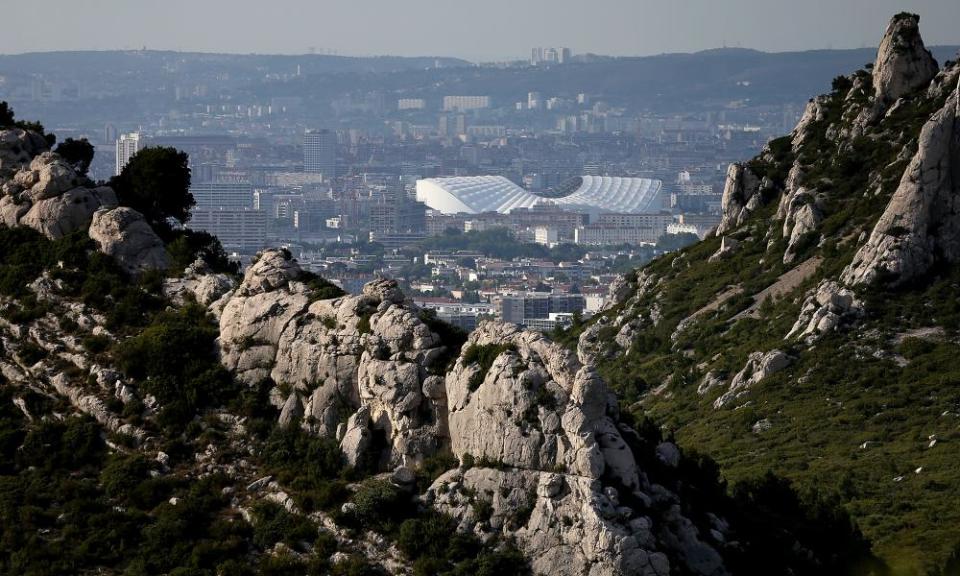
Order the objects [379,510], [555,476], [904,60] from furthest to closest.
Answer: [904,60] → [379,510] → [555,476]

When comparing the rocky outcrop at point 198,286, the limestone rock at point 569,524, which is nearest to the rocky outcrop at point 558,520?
the limestone rock at point 569,524

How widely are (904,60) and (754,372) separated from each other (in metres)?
11.4

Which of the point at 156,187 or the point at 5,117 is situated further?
the point at 5,117

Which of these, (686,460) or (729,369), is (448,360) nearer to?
(686,460)

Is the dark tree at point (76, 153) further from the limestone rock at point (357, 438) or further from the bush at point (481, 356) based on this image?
the bush at point (481, 356)

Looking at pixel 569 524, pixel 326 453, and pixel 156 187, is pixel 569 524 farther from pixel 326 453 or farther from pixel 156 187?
pixel 156 187

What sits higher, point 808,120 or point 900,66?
point 900,66

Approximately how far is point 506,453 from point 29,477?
7.00 meters

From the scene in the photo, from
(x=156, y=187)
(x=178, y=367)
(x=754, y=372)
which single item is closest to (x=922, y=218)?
(x=754, y=372)

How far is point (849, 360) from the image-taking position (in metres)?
48.4

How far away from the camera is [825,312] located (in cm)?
5028

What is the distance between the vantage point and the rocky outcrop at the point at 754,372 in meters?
49.4

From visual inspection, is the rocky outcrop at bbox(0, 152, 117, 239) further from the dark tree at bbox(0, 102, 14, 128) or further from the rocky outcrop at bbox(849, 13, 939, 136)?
the rocky outcrop at bbox(849, 13, 939, 136)

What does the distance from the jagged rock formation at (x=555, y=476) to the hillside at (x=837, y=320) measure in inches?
283
